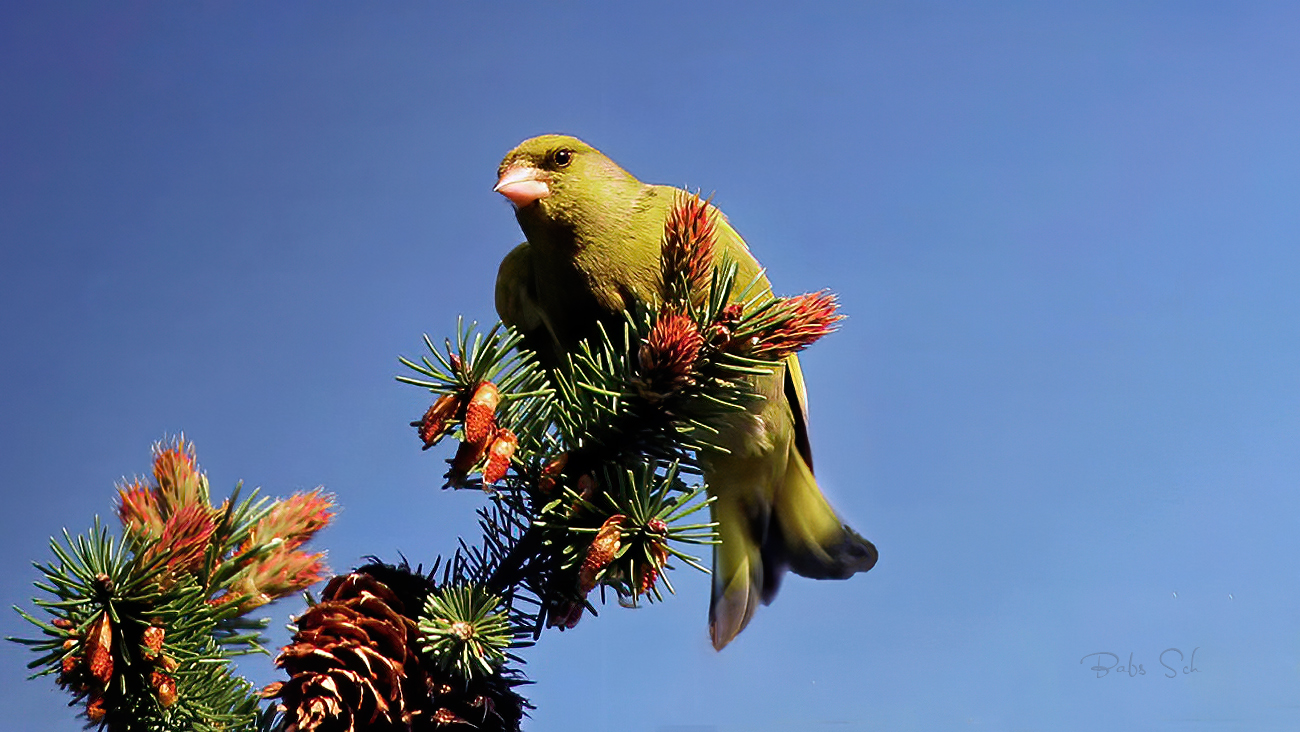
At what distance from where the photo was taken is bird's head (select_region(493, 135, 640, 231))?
1976 mm

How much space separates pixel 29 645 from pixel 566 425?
675 mm

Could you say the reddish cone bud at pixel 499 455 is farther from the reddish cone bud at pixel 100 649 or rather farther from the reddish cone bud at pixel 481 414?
the reddish cone bud at pixel 100 649

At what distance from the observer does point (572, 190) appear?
1.98 meters

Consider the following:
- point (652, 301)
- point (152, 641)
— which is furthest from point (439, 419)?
point (652, 301)

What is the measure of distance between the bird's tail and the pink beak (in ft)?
3.02

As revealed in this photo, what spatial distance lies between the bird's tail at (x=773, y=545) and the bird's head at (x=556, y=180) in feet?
2.85

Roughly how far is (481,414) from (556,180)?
835 mm

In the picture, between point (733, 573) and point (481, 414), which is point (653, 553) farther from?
point (733, 573)

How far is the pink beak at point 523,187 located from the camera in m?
1.98

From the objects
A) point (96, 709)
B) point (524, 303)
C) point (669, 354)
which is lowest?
point (96, 709)

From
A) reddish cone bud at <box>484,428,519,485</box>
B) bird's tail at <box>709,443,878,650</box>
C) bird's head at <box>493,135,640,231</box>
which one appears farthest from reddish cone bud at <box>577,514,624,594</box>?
bird's tail at <box>709,443,878,650</box>

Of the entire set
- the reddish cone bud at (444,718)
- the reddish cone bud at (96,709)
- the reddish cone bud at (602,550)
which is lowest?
the reddish cone bud at (96,709)

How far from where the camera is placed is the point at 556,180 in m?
2.01

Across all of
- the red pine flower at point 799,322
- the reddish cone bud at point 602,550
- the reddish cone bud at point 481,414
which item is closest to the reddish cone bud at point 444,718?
the reddish cone bud at point 602,550
